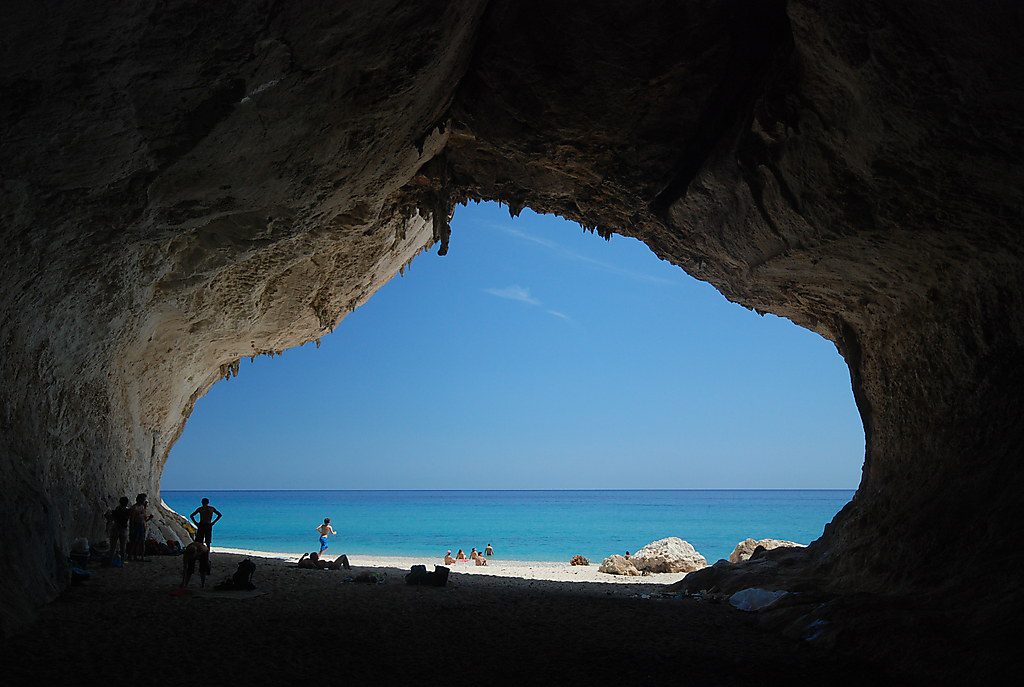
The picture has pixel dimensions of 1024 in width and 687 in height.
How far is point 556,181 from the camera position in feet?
39.7

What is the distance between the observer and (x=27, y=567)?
297 inches

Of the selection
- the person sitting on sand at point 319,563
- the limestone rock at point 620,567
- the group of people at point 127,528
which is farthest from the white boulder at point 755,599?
the group of people at point 127,528

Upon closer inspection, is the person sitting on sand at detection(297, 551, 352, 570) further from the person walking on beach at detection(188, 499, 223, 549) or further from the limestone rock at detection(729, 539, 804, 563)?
the limestone rock at detection(729, 539, 804, 563)

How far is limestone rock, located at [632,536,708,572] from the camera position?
19.7m

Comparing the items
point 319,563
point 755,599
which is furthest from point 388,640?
point 319,563

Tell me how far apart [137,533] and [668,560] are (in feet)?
45.3

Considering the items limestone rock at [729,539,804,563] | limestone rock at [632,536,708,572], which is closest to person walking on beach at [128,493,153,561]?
limestone rock at [632,536,708,572]

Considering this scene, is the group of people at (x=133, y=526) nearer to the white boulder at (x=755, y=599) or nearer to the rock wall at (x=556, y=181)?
the rock wall at (x=556, y=181)

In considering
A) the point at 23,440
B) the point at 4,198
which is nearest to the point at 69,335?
the point at 23,440

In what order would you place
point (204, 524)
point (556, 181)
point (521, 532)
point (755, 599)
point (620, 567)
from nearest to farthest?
point (755, 599)
point (204, 524)
point (556, 181)
point (620, 567)
point (521, 532)

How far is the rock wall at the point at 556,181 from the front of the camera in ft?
19.2

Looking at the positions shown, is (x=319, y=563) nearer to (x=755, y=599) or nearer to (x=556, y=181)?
(x=755, y=599)

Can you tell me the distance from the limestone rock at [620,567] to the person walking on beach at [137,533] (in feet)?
41.4

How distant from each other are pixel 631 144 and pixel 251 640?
8.45m
